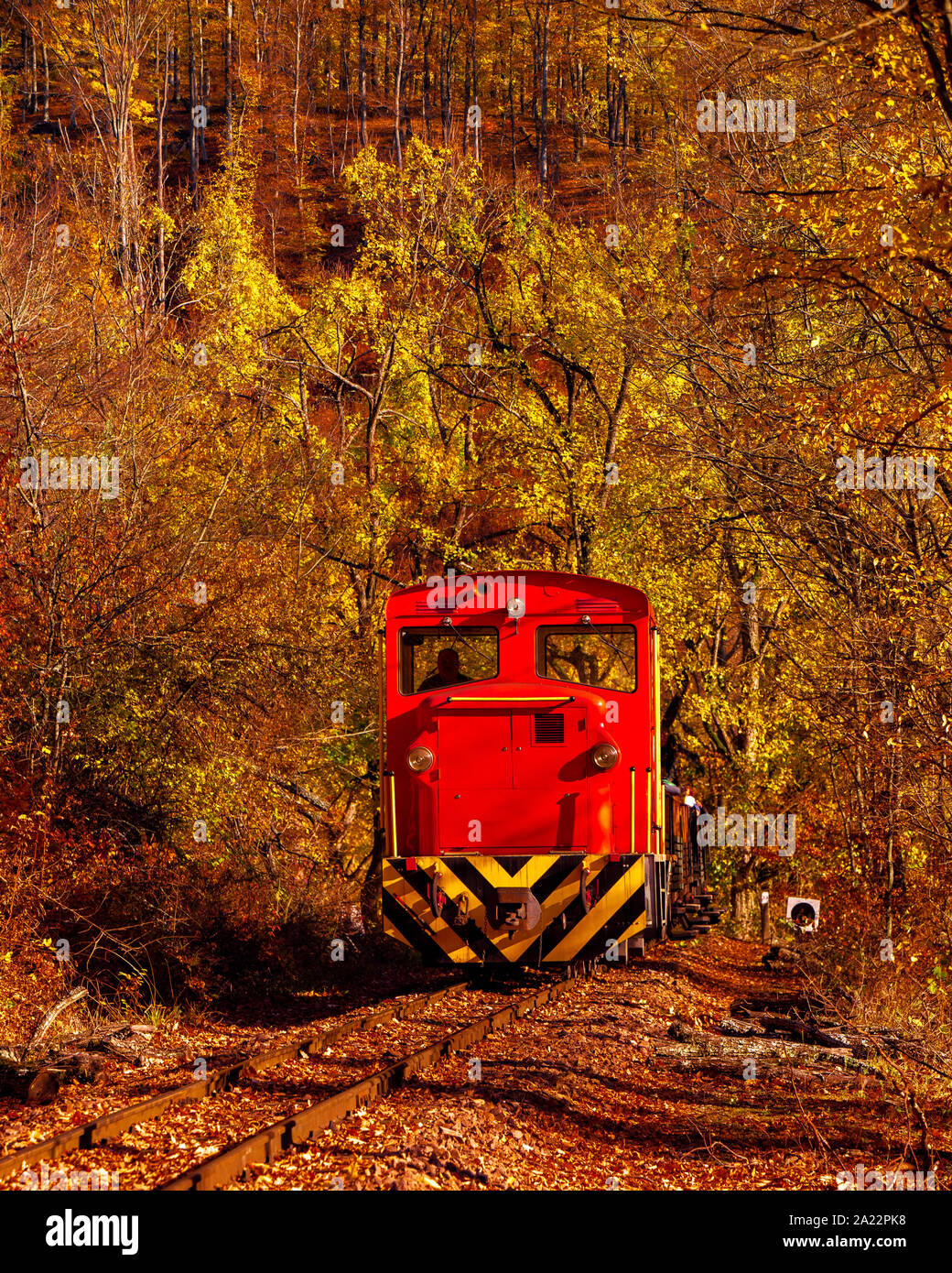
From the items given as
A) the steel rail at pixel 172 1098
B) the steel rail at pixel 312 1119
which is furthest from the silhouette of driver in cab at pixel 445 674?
the steel rail at pixel 312 1119

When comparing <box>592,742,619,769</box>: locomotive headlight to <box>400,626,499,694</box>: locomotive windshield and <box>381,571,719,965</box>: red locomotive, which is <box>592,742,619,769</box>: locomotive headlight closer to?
<box>381,571,719,965</box>: red locomotive

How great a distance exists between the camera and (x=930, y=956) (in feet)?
46.5

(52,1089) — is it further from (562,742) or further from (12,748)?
(562,742)

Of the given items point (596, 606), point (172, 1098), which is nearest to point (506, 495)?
point (596, 606)

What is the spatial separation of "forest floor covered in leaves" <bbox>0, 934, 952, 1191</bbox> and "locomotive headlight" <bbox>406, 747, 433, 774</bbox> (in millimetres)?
2309

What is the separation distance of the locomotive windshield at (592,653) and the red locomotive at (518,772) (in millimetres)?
21

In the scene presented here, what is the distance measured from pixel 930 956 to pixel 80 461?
10438mm

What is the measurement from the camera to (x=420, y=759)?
12492 mm

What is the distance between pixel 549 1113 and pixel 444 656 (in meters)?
5.46

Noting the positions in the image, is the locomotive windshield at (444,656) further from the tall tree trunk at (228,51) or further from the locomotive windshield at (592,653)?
the tall tree trunk at (228,51)

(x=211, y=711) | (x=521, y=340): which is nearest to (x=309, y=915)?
(x=211, y=711)

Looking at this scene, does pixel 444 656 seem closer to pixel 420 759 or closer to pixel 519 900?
pixel 420 759

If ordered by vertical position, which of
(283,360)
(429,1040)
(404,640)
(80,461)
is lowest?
(429,1040)

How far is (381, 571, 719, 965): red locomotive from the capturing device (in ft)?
39.9
